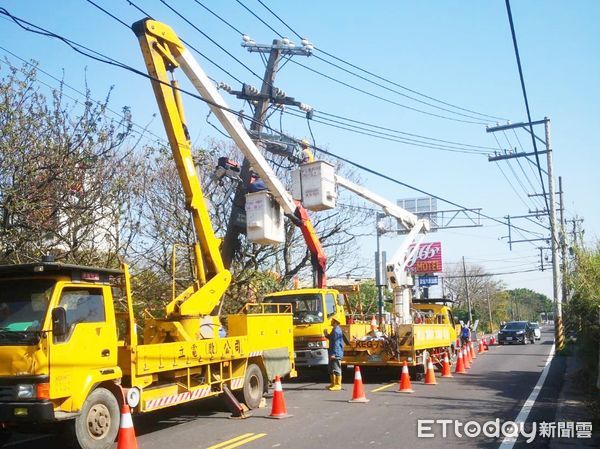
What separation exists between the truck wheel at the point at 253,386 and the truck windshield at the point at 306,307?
4719 mm

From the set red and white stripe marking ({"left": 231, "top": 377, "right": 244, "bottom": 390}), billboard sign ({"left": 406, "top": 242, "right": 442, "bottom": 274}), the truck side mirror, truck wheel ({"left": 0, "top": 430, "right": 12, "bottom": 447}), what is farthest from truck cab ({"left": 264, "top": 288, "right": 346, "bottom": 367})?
billboard sign ({"left": 406, "top": 242, "right": 442, "bottom": 274})

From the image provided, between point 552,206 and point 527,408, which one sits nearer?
point 527,408

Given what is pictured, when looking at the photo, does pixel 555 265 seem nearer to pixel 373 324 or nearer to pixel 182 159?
pixel 373 324

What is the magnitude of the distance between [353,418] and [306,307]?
704 centimetres

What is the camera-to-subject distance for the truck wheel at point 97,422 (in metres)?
8.14

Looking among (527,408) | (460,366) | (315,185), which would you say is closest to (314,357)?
(315,185)

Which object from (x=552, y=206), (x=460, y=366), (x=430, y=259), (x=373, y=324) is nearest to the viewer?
(x=373, y=324)

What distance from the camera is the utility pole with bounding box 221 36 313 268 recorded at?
1861cm

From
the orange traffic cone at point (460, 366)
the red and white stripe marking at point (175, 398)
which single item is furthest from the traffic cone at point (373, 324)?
the red and white stripe marking at point (175, 398)

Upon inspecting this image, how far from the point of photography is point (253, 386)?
498 inches

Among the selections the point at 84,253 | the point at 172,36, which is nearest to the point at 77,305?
the point at 172,36

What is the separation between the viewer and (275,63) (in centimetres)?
2055

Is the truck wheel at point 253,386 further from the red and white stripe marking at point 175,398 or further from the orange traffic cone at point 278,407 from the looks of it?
the red and white stripe marking at point 175,398

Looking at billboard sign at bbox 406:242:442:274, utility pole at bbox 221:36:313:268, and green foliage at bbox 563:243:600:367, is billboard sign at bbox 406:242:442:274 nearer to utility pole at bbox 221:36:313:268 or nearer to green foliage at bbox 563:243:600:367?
utility pole at bbox 221:36:313:268
